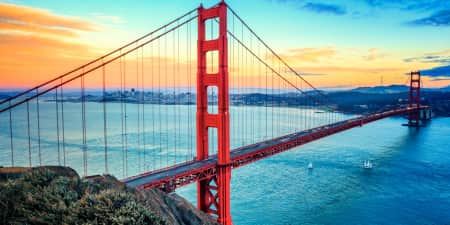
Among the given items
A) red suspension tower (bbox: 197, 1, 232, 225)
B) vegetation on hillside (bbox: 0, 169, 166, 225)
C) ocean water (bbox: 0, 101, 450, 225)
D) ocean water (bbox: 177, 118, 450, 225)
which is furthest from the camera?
ocean water (bbox: 0, 101, 450, 225)

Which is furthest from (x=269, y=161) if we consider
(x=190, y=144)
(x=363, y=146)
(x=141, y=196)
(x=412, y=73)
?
(x=412, y=73)

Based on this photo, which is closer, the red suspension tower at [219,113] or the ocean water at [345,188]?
the red suspension tower at [219,113]

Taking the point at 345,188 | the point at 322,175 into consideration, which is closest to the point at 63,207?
the point at 345,188

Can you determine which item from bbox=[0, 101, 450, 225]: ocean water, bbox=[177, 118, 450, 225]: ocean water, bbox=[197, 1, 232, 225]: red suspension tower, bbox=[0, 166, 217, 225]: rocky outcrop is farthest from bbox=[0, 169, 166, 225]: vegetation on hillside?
bbox=[177, 118, 450, 225]: ocean water

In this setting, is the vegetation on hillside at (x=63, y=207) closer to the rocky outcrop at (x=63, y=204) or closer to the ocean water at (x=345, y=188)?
the rocky outcrop at (x=63, y=204)

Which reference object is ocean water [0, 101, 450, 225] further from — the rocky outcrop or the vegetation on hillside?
the vegetation on hillside

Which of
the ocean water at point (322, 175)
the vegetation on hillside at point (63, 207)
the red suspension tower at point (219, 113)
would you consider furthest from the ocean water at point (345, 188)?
the vegetation on hillside at point (63, 207)

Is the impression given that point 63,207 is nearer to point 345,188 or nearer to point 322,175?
point 345,188

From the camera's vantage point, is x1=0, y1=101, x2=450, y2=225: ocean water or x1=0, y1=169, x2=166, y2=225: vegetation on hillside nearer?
x1=0, y1=169, x2=166, y2=225: vegetation on hillside
